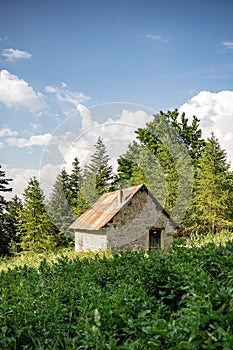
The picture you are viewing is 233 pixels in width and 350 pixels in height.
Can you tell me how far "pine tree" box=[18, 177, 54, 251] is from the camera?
26172mm

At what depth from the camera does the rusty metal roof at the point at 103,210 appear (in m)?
20.2

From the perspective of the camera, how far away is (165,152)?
102 ft

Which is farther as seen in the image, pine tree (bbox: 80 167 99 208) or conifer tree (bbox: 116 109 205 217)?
conifer tree (bbox: 116 109 205 217)

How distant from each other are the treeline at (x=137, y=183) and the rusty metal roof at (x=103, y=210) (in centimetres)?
226

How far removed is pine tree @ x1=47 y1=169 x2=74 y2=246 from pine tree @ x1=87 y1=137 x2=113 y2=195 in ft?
9.62

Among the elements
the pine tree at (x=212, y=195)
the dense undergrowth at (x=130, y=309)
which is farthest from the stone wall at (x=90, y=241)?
the dense undergrowth at (x=130, y=309)

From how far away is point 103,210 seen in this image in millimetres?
21578

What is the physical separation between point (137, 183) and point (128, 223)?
8676 millimetres

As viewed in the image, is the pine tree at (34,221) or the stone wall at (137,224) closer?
the stone wall at (137,224)

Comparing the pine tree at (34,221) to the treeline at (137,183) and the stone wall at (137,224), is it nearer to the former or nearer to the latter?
the treeline at (137,183)

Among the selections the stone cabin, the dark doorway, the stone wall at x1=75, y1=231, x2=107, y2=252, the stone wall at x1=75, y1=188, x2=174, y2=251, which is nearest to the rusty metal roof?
the stone cabin

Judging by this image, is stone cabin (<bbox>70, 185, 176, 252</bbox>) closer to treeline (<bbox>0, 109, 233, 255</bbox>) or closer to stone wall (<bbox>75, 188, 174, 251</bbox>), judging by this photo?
stone wall (<bbox>75, 188, 174, 251</bbox>)

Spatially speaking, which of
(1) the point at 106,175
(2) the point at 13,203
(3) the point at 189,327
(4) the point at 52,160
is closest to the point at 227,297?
(3) the point at 189,327

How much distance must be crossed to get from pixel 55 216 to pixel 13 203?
718cm
